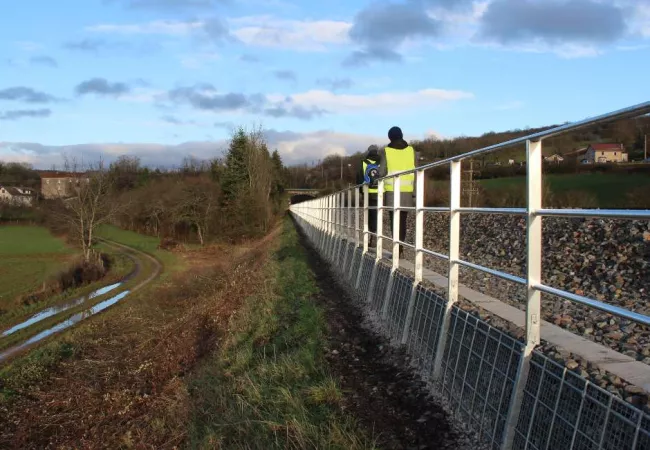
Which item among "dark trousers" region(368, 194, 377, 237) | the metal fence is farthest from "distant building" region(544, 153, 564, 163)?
"dark trousers" region(368, 194, 377, 237)

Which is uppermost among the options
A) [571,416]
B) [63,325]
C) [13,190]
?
[13,190]

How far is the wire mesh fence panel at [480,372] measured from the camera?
2.95 m

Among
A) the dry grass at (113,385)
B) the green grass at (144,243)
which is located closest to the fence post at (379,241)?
the dry grass at (113,385)

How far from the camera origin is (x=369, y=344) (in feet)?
19.5

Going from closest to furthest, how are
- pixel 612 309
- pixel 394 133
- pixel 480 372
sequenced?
pixel 612 309 → pixel 480 372 → pixel 394 133

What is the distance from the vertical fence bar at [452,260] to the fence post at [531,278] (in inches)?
48.7

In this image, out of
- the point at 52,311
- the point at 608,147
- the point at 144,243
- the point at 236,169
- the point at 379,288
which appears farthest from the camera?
the point at 144,243

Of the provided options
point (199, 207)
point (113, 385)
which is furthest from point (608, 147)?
point (199, 207)

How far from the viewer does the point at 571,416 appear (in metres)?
2.33

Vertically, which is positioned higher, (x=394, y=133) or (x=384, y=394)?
(x=394, y=133)

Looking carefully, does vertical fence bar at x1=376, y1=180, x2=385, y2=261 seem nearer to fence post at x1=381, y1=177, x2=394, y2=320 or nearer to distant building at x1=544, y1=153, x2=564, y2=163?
fence post at x1=381, y1=177, x2=394, y2=320

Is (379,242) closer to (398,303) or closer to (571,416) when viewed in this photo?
(398,303)

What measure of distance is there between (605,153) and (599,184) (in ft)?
3.47

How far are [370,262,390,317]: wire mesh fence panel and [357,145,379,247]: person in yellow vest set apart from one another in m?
1.76
